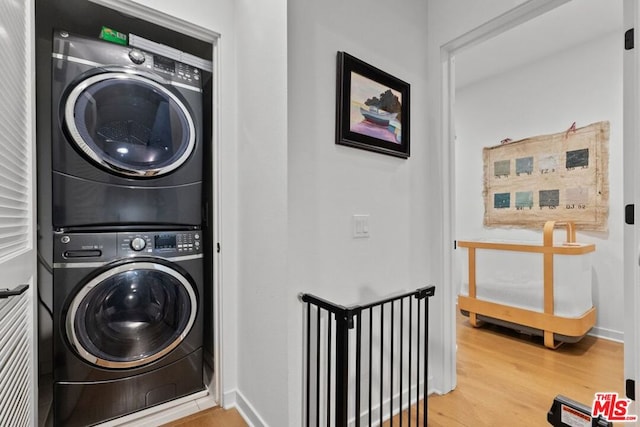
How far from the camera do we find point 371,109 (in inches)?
61.0

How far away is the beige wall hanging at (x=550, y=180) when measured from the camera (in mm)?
2609

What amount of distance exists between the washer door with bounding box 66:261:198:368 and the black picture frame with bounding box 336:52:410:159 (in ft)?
3.93

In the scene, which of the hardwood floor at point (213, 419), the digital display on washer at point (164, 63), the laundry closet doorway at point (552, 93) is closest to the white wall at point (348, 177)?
the laundry closet doorway at point (552, 93)

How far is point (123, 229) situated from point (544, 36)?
3.59m

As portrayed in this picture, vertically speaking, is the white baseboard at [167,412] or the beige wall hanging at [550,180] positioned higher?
the beige wall hanging at [550,180]

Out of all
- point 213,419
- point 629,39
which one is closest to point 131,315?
point 213,419

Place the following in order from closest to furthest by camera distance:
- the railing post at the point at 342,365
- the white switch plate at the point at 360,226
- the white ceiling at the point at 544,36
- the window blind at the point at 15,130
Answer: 1. the window blind at the point at 15,130
2. the railing post at the point at 342,365
3. the white switch plate at the point at 360,226
4. the white ceiling at the point at 544,36

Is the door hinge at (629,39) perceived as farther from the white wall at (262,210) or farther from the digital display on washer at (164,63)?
the digital display on washer at (164,63)

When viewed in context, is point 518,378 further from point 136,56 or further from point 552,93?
point 136,56

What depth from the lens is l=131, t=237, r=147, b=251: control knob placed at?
1512 millimetres

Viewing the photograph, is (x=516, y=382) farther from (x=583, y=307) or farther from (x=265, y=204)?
(x=265, y=204)

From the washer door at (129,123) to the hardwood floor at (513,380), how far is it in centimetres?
139

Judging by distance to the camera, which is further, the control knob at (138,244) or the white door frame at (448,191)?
the white door frame at (448,191)

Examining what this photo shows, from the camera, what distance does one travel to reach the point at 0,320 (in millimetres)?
781
